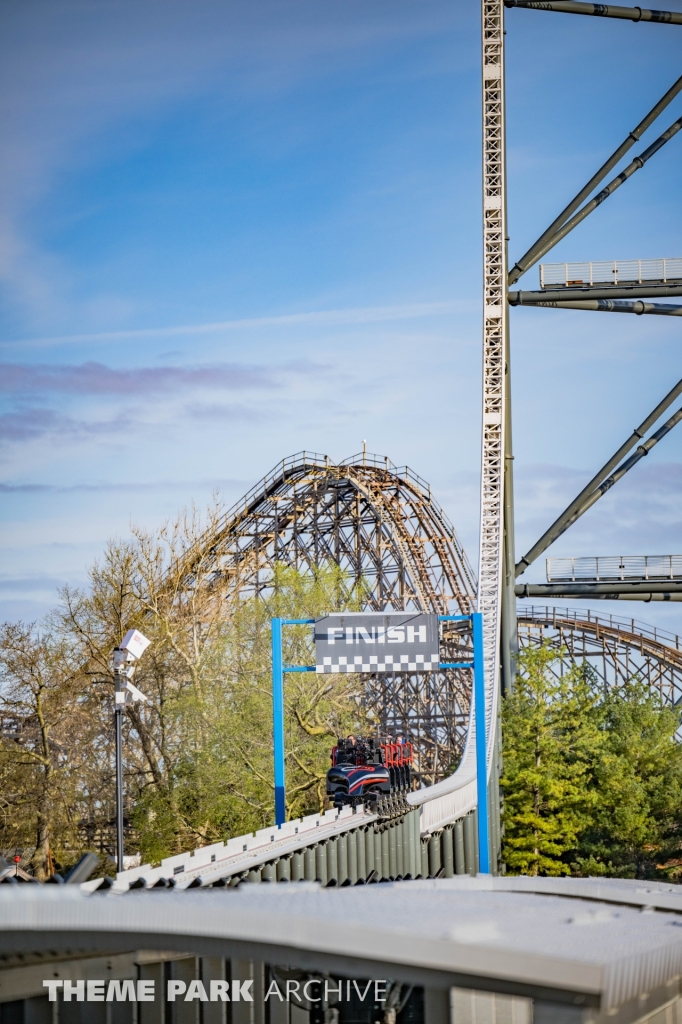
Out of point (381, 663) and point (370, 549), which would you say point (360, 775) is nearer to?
point (381, 663)

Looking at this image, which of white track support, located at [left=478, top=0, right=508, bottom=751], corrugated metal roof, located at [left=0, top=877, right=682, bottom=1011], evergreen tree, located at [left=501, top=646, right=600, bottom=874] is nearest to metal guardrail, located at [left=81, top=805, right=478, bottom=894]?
corrugated metal roof, located at [left=0, top=877, right=682, bottom=1011]

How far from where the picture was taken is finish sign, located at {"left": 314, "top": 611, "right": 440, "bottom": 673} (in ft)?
57.2

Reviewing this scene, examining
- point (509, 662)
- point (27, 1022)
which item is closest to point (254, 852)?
point (27, 1022)

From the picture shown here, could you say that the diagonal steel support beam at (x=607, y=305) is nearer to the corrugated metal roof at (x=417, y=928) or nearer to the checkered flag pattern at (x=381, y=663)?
→ the checkered flag pattern at (x=381, y=663)

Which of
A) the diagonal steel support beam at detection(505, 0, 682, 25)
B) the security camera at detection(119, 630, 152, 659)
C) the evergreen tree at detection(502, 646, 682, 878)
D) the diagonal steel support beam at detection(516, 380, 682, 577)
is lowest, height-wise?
the evergreen tree at detection(502, 646, 682, 878)

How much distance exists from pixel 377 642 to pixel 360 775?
79.0 inches

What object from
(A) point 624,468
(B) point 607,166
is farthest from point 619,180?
(A) point 624,468

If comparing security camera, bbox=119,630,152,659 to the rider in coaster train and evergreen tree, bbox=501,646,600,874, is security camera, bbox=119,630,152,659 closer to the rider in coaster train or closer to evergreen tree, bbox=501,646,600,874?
the rider in coaster train

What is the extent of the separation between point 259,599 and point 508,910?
27.0 metres

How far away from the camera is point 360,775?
18.0m

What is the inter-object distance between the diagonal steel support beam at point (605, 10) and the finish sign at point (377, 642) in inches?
613

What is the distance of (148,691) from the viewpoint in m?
30.4

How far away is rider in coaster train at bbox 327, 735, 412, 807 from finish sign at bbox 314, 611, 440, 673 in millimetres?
1609

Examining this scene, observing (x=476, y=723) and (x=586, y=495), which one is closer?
(x=476, y=723)
